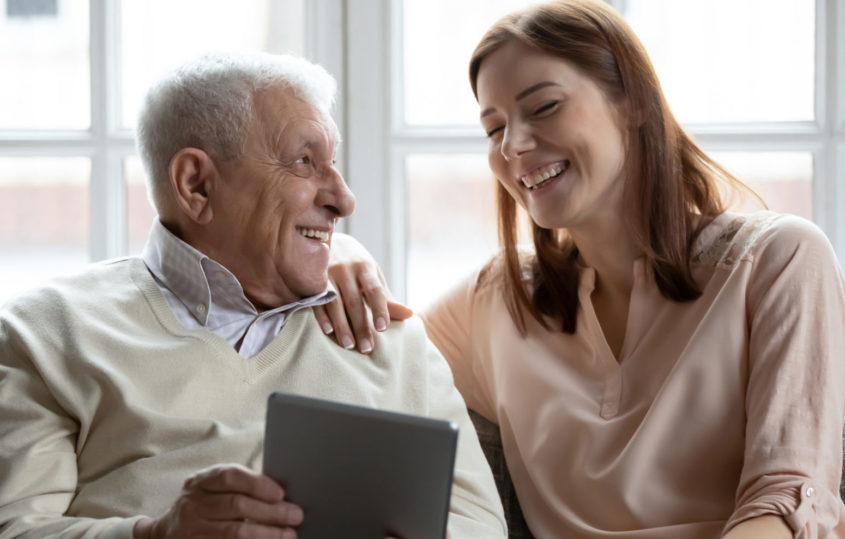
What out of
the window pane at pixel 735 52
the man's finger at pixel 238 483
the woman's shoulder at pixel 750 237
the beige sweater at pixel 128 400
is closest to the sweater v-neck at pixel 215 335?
the beige sweater at pixel 128 400

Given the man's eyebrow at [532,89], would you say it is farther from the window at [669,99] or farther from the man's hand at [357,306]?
the window at [669,99]

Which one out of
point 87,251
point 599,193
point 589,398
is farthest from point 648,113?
point 87,251

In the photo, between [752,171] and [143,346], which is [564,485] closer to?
[143,346]

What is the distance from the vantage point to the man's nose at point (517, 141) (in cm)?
175

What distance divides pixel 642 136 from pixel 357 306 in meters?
0.62

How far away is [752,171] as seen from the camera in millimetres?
2457

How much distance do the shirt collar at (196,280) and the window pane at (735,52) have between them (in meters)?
1.23

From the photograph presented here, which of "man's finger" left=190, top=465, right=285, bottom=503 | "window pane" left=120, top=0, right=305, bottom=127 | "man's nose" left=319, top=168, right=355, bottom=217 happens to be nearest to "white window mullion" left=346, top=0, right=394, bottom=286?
"window pane" left=120, top=0, right=305, bottom=127

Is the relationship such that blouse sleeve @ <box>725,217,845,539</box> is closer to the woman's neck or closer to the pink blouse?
the pink blouse

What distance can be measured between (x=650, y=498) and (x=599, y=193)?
1.80 ft

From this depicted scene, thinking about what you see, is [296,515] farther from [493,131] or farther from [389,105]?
[389,105]

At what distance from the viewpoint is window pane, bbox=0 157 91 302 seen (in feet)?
8.35

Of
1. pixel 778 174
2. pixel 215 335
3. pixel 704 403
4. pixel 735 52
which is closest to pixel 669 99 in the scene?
pixel 735 52

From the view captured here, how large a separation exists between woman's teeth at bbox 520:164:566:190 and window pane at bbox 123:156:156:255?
46.8 inches
